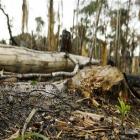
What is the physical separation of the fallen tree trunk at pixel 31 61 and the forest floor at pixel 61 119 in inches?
69.8

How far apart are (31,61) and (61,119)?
2957mm

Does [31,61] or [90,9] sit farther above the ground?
[90,9]

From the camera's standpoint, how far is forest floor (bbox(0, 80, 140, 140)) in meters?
3.30

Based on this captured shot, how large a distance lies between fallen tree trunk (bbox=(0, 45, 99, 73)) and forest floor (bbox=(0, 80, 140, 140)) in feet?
5.81

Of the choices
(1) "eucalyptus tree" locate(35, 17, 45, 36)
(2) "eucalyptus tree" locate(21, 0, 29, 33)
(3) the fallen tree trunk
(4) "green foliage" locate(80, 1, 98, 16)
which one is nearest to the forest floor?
(3) the fallen tree trunk

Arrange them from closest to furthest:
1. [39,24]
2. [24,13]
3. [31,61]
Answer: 1. [31,61]
2. [24,13]
3. [39,24]

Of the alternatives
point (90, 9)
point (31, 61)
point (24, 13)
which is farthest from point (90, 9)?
point (31, 61)

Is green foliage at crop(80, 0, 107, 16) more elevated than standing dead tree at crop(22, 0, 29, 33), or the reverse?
green foliage at crop(80, 0, 107, 16)

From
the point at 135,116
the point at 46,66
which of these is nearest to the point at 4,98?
the point at 135,116

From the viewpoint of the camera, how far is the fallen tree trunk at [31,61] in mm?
6168

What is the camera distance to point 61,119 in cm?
370

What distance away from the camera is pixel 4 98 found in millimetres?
3977

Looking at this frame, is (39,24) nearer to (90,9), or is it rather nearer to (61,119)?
(90,9)

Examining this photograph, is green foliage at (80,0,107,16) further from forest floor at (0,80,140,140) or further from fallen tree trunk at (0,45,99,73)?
forest floor at (0,80,140,140)
